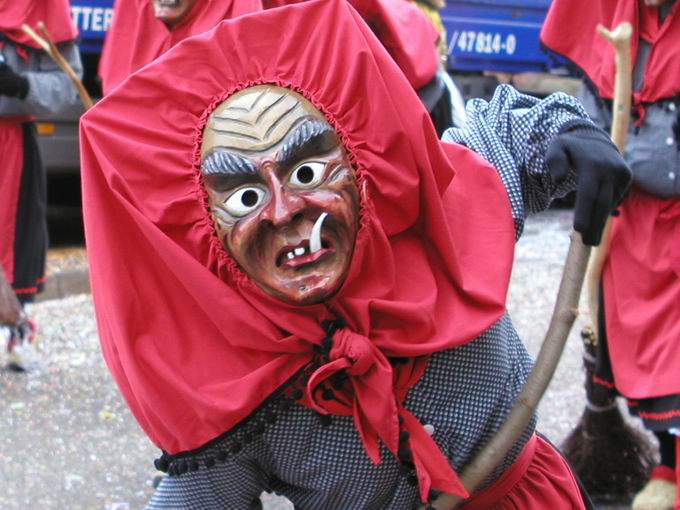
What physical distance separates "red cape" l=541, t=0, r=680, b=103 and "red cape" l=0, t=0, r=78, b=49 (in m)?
2.16

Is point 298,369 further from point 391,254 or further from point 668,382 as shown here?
point 668,382

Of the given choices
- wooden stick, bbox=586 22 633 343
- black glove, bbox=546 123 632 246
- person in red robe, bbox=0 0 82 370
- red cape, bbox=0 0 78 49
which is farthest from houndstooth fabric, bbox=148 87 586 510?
red cape, bbox=0 0 78 49

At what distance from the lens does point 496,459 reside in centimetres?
192

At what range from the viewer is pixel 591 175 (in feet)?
6.18

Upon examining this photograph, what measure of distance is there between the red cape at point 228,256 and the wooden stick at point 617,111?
3.49 feet

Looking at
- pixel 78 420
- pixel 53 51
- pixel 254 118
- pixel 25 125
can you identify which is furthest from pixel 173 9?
pixel 254 118

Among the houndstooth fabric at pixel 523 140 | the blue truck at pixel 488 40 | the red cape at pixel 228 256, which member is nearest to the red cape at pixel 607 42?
the houndstooth fabric at pixel 523 140

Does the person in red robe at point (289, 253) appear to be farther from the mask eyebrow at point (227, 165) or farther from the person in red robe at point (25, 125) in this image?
the person in red robe at point (25, 125)

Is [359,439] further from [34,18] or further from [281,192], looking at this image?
[34,18]

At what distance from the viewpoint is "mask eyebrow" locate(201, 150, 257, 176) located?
5.85 ft

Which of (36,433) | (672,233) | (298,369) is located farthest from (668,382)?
(36,433)

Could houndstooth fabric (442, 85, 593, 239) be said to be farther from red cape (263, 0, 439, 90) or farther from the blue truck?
the blue truck

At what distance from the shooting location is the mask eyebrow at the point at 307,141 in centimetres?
179

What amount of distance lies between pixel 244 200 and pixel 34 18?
3267 millimetres
